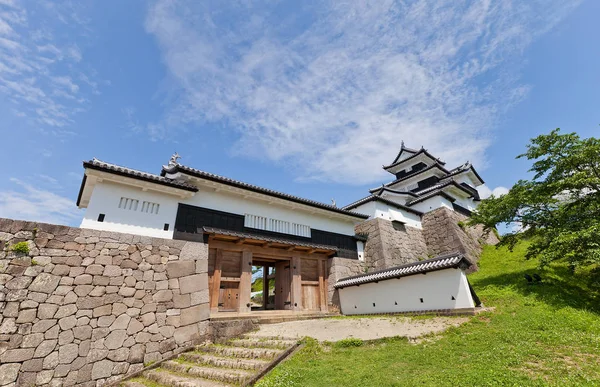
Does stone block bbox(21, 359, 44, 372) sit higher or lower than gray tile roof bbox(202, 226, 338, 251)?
lower

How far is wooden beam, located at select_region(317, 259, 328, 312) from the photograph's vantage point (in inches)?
523

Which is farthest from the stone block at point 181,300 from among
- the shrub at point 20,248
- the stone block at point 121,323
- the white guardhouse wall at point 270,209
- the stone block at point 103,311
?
the shrub at point 20,248

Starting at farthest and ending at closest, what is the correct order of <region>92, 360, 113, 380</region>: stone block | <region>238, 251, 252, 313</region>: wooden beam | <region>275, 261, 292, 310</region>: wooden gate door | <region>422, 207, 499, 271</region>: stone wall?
<region>422, 207, 499, 271</region>: stone wall → <region>275, 261, 292, 310</region>: wooden gate door → <region>238, 251, 252, 313</region>: wooden beam → <region>92, 360, 113, 380</region>: stone block

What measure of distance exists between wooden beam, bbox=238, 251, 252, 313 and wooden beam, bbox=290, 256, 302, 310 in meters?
2.28

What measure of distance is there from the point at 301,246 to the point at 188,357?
20.8ft

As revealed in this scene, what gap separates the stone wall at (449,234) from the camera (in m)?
17.1

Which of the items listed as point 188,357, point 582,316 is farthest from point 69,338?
point 582,316

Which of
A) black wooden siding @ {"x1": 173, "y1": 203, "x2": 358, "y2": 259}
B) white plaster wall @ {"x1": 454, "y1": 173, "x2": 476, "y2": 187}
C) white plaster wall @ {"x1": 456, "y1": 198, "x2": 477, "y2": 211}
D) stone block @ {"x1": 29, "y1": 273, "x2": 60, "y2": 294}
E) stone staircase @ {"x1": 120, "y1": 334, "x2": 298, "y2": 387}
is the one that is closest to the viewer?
stone staircase @ {"x1": 120, "y1": 334, "x2": 298, "y2": 387}

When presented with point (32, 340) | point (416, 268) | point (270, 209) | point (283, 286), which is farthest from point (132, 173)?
point (416, 268)

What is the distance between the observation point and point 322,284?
13.6 m

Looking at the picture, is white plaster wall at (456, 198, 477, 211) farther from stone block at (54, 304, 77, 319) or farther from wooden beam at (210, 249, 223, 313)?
stone block at (54, 304, 77, 319)

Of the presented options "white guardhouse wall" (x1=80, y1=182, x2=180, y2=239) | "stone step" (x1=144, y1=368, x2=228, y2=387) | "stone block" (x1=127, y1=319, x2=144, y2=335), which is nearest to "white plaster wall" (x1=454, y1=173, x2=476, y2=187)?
"white guardhouse wall" (x1=80, y1=182, x2=180, y2=239)

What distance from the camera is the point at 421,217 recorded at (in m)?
20.2

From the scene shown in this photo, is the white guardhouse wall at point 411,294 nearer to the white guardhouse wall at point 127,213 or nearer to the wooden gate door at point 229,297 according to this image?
the wooden gate door at point 229,297
